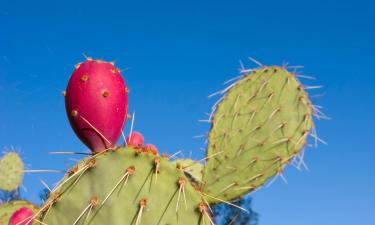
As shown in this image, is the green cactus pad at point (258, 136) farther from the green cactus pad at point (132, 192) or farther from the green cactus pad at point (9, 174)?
the green cactus pad at point (9, 174)

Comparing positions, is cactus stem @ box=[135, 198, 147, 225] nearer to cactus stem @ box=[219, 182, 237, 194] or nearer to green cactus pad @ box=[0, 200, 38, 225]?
cactus stem @ box=[219, 182, 237, 194]

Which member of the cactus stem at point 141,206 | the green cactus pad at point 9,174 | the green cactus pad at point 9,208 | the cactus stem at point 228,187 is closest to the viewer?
the cactus stem at point 141,206

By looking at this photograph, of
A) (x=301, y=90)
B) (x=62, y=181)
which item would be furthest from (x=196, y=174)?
(x=62, y=181)

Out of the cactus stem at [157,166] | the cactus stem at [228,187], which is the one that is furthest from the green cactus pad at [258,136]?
the cactus stem at [157,166]

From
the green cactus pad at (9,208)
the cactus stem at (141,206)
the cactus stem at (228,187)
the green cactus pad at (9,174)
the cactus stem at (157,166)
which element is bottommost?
the cactus stem at (141,206)

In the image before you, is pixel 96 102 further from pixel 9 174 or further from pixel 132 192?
pixel 9 174

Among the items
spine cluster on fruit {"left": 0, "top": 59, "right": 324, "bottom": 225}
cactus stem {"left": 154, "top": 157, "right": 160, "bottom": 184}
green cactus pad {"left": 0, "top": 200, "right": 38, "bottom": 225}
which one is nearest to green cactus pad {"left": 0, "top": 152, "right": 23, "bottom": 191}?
green cactus pad {"left": 0, "top": 200, "right": 38, "bottom": 225}
